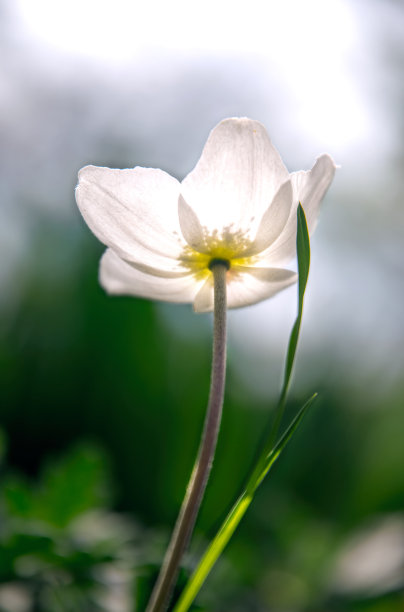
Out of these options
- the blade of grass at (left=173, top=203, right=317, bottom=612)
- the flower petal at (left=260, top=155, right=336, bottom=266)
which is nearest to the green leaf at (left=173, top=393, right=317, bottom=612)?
the blade of grass at (left=173, top=203, right=317, bottom=612)

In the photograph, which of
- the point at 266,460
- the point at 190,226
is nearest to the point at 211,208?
the point at 190,226

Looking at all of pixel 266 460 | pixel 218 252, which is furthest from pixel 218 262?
pixel 266 460

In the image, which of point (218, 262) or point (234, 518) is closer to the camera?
point (234, 518)

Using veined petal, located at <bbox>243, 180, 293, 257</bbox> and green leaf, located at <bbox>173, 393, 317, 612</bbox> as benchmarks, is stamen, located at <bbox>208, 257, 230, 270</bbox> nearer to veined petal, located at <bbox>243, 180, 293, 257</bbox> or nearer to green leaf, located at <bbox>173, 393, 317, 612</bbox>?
veined petal, located at <bbox>243, 180, 293, 257</bbox>

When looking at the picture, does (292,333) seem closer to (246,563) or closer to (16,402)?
(246,563)

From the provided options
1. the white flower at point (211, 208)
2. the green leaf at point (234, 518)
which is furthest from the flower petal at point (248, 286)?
the green leaf at point (234, 518)

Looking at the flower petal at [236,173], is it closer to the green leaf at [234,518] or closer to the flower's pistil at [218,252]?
the flower's pistil at [218,252]

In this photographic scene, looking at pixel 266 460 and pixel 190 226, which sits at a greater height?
pixel 190 226

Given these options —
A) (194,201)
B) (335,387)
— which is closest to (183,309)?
(335,387)

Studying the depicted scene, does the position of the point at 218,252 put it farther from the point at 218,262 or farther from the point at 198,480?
the point at 198,480
